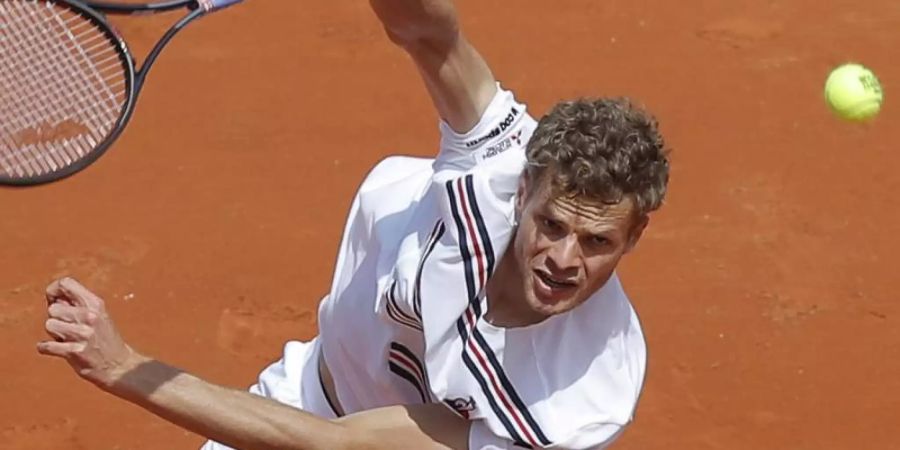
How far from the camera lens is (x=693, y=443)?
19.9ft

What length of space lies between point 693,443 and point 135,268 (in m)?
2.36

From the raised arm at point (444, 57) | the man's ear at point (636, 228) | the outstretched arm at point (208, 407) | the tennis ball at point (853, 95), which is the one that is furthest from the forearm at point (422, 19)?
the tennis ball at point (853, 95)

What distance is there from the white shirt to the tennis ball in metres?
1.82

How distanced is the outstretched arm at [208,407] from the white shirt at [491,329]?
99 millimetres

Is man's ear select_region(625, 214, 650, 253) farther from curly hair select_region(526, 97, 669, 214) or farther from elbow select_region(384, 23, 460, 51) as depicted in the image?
elbow select_region(384, 23, 460, 51)

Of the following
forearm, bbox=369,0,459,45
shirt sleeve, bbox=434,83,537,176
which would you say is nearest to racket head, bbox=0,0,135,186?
forearm, bbox=369,0,459,45

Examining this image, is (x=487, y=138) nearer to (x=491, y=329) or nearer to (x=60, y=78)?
(x=491, y=329)

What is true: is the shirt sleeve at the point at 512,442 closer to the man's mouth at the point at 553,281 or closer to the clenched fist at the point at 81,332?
the man's mouth at the point at 553,281

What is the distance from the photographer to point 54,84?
4609 millimetres

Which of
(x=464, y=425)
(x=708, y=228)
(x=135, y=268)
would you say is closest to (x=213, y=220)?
(x=135, y=268)

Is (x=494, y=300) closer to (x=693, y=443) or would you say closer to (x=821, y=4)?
(x=693, y=443)

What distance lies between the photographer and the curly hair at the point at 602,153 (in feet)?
12.0

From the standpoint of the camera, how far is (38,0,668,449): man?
12.0 ft

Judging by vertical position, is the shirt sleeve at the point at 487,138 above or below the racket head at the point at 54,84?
below
